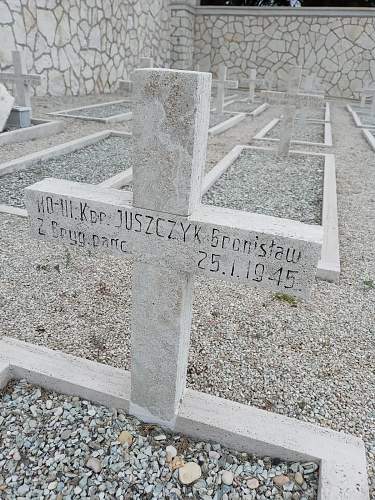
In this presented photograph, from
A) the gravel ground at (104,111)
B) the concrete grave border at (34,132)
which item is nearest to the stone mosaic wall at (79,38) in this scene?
the gravel ground at (104,111)

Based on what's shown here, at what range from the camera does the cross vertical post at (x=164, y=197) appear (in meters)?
1.10

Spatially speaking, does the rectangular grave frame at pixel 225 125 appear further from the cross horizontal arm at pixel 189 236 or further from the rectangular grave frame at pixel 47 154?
the cross horizontal arm at pixel 189 236

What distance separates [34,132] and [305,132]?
5.63 metres

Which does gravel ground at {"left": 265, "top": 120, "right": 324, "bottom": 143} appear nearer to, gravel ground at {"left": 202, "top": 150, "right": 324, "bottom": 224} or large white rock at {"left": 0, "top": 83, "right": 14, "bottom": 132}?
gravel ground at {"left": 202, "top": 150, "right": 324, "bottom": 224}

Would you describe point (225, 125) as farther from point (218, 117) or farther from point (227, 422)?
point (227, 422)

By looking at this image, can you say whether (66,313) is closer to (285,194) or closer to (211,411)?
(211,411)

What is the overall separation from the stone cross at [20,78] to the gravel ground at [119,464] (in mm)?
7034

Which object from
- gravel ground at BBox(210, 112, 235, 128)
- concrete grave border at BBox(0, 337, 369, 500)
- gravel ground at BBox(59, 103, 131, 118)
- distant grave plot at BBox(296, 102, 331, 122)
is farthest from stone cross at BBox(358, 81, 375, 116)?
concrete grave border at BBox(0, 337, 369, 500)

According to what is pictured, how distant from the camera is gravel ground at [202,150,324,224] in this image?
4.28 metres

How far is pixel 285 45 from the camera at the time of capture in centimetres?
1691

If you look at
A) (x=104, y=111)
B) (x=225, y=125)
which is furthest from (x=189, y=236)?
(x=104, y=111)

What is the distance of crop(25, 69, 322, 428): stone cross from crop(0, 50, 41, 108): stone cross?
6.83m

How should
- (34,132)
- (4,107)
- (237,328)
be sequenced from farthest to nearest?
(34,132), (4,107), (237,328)

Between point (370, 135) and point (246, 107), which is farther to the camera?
point (246, 107)
